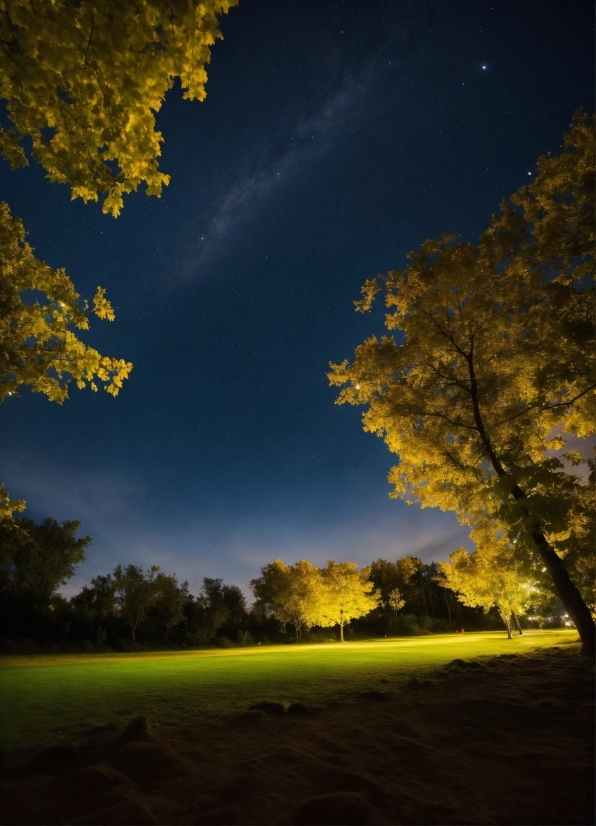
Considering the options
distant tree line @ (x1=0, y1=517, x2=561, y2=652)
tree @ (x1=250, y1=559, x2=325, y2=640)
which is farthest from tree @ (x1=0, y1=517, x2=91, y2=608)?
tree @ (x1=250, y1=559, x2=325, y2=640)

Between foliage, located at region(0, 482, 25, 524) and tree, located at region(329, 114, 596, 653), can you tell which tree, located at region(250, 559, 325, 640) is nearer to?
tree, located at region(329, 114, 596, 653)

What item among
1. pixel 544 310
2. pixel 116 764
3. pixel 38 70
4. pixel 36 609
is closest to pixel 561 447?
pixel 544 310

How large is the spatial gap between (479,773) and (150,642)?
49078 mm

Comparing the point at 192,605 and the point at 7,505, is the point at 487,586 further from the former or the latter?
the point at 192,605

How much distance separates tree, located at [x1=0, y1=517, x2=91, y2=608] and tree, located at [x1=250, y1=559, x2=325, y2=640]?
25.5 meters

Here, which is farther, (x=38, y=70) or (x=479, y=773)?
(x=479, y=773)

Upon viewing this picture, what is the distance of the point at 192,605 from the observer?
5878 cm

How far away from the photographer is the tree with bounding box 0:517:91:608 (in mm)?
41344

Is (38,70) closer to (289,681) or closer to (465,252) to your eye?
(465,252)

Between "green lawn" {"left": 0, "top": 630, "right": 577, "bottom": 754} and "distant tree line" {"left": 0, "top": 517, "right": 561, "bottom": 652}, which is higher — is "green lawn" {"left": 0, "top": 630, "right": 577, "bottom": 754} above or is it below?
below

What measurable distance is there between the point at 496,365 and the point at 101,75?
12.5 meters

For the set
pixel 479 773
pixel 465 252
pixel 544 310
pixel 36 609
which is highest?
pixel 465 252

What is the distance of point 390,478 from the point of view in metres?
15.5

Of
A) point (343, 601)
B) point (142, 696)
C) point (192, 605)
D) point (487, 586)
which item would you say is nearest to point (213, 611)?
point (192, 605)
